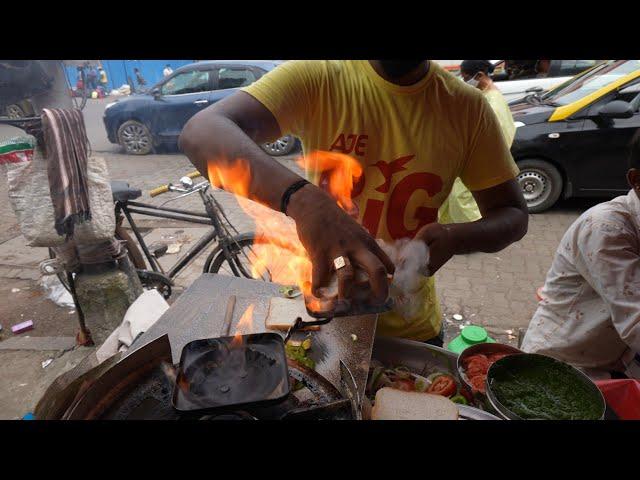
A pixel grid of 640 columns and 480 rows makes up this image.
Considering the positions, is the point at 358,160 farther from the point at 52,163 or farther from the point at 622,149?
the point at 622,149

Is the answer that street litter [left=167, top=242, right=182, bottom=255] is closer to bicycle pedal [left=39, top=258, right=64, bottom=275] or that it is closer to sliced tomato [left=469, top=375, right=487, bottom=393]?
bicycle pedal [left=39, top=258, right=64, bottom=275]

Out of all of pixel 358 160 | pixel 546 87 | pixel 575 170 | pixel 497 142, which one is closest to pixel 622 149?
pixel 575 170

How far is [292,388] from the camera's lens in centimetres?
170

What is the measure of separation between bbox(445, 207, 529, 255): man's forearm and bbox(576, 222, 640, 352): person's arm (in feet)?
1.49

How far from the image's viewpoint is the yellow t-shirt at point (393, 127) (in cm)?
190

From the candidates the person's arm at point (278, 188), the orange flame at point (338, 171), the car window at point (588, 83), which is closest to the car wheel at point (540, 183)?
the car window at point (588, 83)

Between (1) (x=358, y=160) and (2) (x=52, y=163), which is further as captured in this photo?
(2) (x=52, y=163)

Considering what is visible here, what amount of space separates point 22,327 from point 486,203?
18.5ft

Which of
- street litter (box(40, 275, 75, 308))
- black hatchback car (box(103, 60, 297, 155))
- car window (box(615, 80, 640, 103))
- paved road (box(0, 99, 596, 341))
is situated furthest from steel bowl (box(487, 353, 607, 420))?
A: black hatchback car (box(103, 60, 297, 155))

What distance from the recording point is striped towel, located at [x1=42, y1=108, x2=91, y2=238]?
348 centimetres

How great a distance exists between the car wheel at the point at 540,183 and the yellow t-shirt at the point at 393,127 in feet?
19.1

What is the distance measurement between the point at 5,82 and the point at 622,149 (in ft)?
28.8
